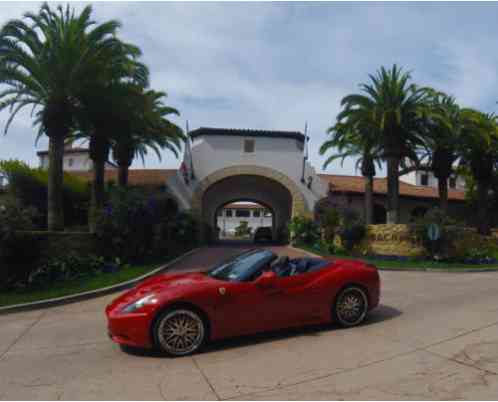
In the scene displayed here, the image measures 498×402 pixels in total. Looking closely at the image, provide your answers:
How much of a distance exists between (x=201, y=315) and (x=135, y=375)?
1094 mm

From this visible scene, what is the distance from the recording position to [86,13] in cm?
1486

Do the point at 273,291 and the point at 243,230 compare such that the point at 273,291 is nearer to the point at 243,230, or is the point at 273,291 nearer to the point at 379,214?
the point at 379,214

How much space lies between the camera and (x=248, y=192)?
30.0 m

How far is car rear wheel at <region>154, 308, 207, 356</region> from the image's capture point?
499cm

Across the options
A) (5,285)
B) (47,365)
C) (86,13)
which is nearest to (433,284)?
(47,365)

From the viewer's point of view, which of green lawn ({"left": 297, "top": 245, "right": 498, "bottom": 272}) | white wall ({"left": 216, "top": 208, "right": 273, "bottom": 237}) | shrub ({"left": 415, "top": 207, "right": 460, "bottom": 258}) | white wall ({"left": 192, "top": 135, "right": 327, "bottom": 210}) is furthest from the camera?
white wall ({"left": 216, "top": 208, "right": 273, "bottom": 237})

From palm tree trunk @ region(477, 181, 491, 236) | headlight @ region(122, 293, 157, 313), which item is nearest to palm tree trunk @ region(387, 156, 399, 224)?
palm tree trunk @ region(477, 181, 491, 236)

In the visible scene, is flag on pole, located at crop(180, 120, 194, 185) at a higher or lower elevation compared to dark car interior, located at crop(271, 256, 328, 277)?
higher

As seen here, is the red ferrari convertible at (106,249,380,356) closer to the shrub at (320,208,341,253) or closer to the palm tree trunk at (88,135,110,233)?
the palm tree trunk at (88,135,110,233)

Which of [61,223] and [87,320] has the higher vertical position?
[61,223]

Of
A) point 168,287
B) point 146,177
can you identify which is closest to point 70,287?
point 168,287

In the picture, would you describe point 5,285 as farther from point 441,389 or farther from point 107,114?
point 441,389

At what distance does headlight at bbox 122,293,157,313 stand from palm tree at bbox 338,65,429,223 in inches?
618

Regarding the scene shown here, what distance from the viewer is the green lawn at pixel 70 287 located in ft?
30.1
